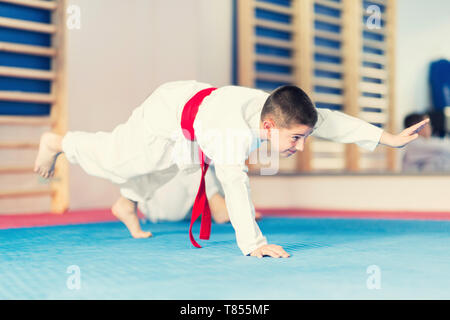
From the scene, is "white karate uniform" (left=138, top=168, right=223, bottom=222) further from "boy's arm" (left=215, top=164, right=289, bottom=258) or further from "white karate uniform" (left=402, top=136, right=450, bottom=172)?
"white karate uniform" (left=402, top=136, right=450, bottom=172)

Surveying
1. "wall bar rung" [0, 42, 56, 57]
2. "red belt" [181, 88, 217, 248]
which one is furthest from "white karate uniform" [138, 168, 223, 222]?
"wall bar rung" [0, 42, 56, 57]

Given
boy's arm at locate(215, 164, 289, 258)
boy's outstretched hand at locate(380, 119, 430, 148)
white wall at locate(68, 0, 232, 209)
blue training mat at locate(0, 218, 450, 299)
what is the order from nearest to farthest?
1. blue training mat at locate(0, 218, 450, 299)
2. boy's arm at locate(215, 164, 289, 258)
3. boy's outstretched hand at locate(380, 119, 430, 148)
4. white wall at locate(68, 0, 232, 209)

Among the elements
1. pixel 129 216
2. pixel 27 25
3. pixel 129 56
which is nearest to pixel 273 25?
pixel 129 56

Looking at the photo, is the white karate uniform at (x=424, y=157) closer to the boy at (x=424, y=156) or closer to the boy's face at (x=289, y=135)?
the boy at (x=424, y=156)

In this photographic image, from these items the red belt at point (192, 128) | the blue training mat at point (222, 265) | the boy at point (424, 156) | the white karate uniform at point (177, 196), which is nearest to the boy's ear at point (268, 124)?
the red belt at point (192, 128)

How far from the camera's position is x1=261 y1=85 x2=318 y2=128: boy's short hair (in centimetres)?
160

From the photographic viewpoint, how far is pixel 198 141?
1.76 m

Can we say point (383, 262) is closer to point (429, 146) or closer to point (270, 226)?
point (270, 226)

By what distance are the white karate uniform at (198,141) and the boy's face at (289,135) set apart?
58 mm

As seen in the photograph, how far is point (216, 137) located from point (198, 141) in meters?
0.11

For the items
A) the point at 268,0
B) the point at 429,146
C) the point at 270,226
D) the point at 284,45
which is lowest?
the point at 270,226

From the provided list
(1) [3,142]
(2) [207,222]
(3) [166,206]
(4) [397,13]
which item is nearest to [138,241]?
(2) [207,222]

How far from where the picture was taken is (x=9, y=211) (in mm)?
3305

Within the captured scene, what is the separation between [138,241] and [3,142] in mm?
1550
